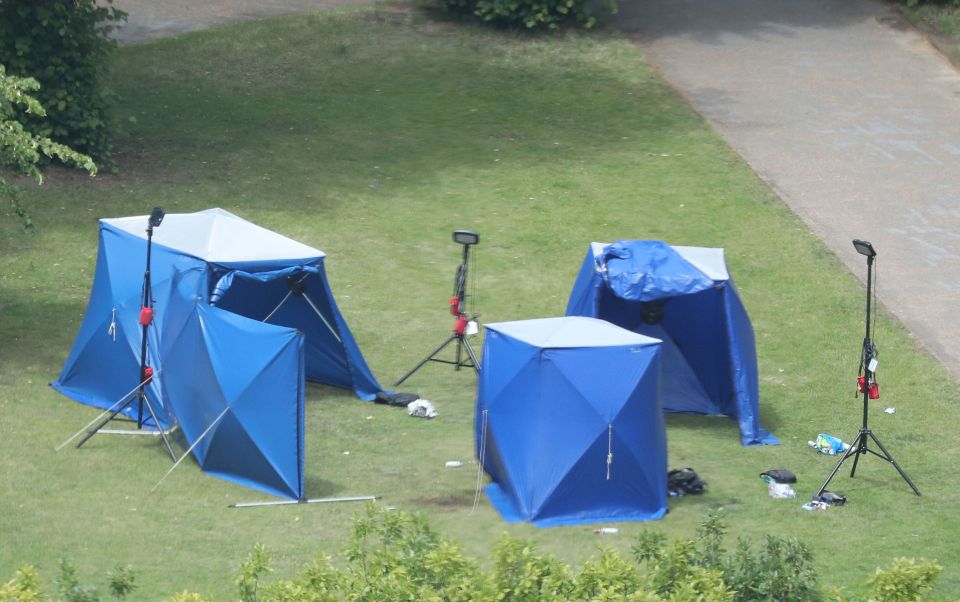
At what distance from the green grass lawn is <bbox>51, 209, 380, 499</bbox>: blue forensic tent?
0.33 m

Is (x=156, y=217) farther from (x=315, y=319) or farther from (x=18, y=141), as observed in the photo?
(x=315, y=319)

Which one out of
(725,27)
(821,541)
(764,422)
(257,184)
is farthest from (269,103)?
(821,541)

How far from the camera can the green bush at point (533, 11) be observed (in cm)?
2617

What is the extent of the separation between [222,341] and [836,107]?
1443 cm

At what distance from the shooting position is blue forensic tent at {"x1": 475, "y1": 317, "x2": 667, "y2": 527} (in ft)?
39.2

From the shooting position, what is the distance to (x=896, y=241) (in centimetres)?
1952

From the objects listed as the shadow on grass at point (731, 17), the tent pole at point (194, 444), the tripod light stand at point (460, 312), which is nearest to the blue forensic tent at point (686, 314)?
the tripod light stand at point (460, 312)

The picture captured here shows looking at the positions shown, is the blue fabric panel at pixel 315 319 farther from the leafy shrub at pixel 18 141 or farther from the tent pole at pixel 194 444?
the leafy shrub at pixel 18 141

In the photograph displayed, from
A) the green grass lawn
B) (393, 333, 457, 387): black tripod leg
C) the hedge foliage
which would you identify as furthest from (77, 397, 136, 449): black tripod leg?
the hedge foliage

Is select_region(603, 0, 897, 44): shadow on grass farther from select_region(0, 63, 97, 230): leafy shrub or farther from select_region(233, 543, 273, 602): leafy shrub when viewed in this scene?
select_region(233, 543, 273, 602): leafy shrub

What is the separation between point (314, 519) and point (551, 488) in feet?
6.60

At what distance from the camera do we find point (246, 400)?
12.5 meters

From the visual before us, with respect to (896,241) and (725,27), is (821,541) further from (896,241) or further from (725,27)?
(725,27)

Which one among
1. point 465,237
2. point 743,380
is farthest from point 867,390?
point 465,237
